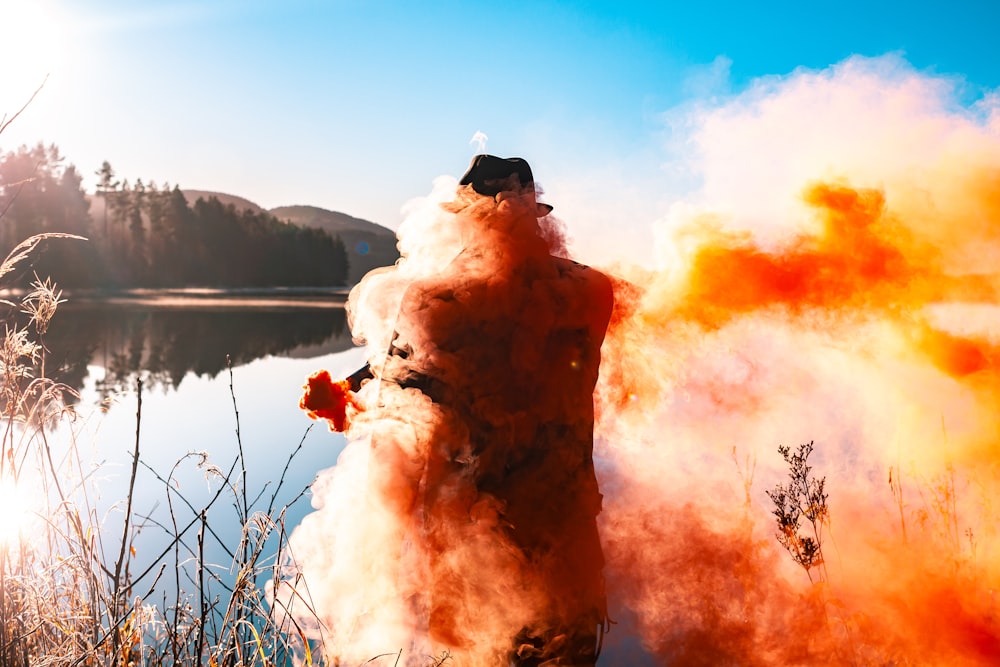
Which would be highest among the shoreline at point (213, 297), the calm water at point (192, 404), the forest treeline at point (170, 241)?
the forest treeline at point (170, 241)

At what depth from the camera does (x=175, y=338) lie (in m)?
38.9

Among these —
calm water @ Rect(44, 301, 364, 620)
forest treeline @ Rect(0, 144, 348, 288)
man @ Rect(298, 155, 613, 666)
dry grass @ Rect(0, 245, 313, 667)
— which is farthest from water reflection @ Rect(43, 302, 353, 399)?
man @ Rect(298, 155, 613, 666)

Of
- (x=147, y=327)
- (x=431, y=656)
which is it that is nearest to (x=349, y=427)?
(x=431, y=656)

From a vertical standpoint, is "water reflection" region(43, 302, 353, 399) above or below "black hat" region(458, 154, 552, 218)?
below

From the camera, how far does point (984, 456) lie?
18.7 feet

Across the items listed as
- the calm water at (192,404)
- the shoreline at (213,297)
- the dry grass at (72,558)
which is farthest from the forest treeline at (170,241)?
the dry grass at (72,558)

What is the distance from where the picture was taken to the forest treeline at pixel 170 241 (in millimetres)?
59188

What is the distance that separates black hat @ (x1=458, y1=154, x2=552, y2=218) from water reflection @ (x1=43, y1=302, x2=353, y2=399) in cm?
2068

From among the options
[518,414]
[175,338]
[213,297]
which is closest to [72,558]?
[518,414]

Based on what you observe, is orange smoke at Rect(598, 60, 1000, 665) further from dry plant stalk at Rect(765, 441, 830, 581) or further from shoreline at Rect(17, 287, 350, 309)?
shoreline at Rect(17, 287, 350, 309)

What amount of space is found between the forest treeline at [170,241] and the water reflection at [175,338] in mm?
9051

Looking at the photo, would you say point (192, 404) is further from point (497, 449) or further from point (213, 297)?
point (213, 297)

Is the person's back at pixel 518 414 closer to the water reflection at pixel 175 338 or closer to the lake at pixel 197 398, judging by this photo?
the lake at pixel 197 398

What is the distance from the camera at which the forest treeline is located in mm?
59188
